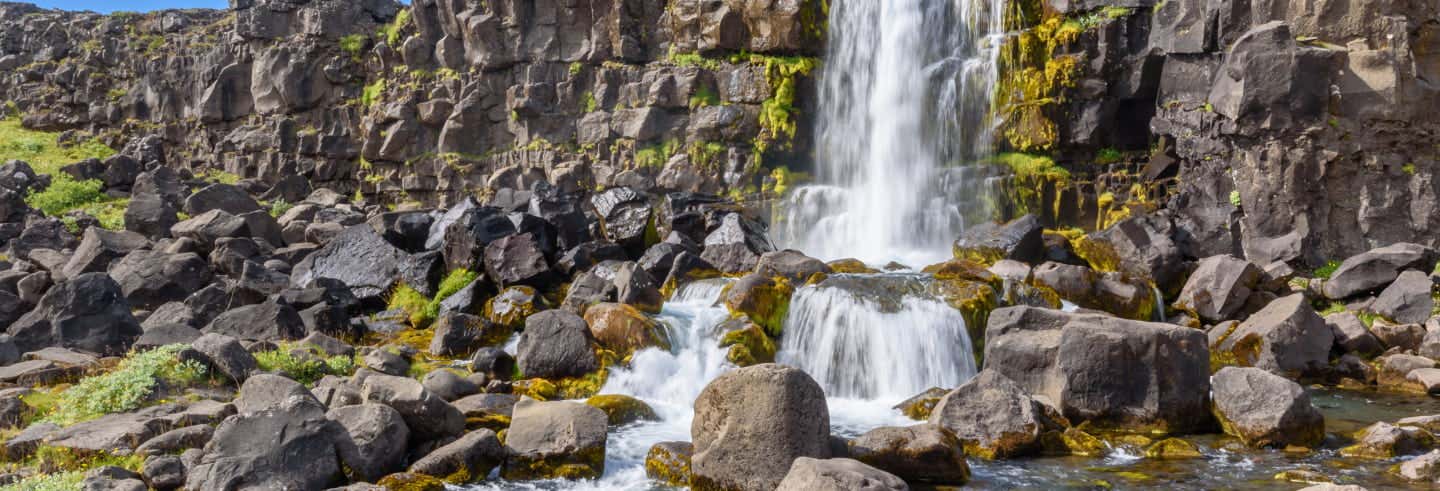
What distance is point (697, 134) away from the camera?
30.8 metres

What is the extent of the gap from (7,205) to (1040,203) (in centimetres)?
2782

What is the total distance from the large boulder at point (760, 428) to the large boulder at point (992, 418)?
1870 millimetres

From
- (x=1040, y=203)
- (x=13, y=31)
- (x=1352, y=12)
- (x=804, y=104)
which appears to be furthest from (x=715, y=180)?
(x=13, y=31)

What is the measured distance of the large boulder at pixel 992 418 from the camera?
411 inches

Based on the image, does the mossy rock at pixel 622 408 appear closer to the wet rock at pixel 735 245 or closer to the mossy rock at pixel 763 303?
the mossy rock at pixel 763 303

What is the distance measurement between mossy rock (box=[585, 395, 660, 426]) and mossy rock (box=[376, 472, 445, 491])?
114 inches

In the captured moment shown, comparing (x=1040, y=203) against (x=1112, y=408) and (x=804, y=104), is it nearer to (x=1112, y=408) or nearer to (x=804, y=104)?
(x=804, y=104)

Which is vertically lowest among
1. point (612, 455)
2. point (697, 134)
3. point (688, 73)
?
point (612, 455)

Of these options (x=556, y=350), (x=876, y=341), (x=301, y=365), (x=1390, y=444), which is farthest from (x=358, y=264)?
(x=1390, y=444)

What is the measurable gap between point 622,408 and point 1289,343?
32.2 feet

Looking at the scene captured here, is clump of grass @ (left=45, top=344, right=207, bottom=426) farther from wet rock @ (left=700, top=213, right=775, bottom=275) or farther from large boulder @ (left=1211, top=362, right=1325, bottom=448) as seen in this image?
large boulder @ (left=1211, top=362, right=1325, bottom=448)

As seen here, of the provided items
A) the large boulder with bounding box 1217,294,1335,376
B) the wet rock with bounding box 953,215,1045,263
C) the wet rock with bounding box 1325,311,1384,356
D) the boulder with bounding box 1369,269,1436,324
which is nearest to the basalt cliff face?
the wet rock with bounding box 953,215,1045,263

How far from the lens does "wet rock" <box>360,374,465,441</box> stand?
10.4 m

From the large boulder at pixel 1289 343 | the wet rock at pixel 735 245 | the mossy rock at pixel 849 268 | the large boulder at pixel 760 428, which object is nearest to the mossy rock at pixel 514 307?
the wet rock at pixel 735 245
